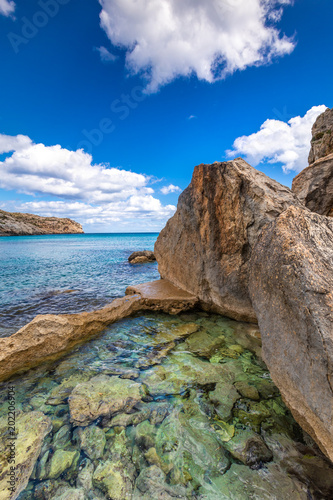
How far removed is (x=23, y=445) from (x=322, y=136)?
23.5 meters

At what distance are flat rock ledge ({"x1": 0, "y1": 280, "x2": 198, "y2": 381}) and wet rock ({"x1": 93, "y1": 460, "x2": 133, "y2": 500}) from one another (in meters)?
3.31

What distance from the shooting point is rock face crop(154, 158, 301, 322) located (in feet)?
20.9

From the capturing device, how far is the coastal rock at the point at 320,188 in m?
9.60

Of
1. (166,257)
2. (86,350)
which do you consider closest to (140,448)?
(86,350)

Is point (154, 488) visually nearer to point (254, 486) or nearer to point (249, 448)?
point (254, 486)

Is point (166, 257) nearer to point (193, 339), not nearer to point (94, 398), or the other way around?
point (193, 339)

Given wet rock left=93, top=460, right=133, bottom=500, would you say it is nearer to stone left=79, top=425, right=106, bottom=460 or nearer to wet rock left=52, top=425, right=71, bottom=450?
stone left=79, top=425, right=106, bottom=460

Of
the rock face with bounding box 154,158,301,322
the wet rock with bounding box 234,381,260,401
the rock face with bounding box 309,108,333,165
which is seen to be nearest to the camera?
the wet rock with bounding box 234,381,260,401

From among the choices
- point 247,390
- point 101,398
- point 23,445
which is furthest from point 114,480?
Answer: point 247,390

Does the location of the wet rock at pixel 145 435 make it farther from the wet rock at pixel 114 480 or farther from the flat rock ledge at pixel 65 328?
the flat rock ledge at pixel 65 328

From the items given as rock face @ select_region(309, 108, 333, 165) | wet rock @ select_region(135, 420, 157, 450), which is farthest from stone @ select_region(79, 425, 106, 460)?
rock face @ select_region(309, 108, 333, 165)

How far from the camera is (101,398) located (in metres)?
4.09

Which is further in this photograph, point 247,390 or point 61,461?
point 247,390

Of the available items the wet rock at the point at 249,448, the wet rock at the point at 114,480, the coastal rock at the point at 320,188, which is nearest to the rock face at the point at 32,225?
the coastal rock at the point at 320,188
